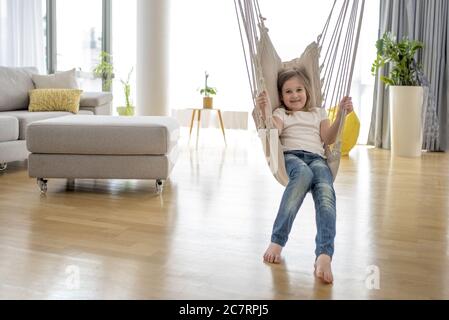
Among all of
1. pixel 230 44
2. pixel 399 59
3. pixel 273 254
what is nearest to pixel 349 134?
pixel 399 59

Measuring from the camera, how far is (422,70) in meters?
5.36

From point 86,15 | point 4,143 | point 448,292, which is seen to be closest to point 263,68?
point 448,292

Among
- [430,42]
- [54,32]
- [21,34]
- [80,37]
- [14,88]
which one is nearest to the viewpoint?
[14,88]

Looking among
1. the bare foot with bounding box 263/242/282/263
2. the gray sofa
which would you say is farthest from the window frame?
the bare foot with bounding box 263/242/282/263

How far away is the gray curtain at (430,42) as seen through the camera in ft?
17.3

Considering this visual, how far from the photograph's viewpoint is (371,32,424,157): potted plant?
199 inches

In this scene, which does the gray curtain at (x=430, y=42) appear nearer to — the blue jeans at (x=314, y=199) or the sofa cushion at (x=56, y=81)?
the sofa cushion at (x=56, y=81)

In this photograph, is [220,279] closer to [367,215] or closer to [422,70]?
[367,215]

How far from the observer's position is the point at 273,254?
2.03 metres

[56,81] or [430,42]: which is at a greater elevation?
[430,42]

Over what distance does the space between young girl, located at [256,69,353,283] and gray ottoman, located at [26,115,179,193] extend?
1.00m

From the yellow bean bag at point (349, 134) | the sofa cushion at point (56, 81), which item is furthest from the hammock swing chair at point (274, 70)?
the sofa cushion at point (56, 81)

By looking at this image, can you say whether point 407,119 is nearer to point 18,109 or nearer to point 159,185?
point 159,185

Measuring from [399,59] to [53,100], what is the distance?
10.4ft
